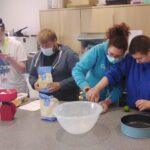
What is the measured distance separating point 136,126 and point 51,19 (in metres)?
2.81

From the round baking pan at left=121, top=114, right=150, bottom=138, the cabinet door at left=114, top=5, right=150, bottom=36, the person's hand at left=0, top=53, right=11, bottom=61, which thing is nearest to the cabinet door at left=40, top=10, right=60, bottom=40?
the cabinet door at left=114, top=5, right=150, bottom=36

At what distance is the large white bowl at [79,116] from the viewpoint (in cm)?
140

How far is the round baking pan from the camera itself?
1.39 m

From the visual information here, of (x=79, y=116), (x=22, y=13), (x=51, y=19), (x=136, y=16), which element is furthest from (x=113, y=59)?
(x=22, y=13)

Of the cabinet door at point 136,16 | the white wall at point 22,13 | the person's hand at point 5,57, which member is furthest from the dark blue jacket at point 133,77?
the white wall at point 22,13

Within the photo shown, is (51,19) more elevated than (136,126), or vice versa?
(51,19)

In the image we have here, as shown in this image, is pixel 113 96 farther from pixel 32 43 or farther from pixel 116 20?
pixel 32 43

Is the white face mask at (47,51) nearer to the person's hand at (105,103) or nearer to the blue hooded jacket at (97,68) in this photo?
the blue hooded jacket at (97,68)

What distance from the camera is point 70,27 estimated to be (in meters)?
3.91

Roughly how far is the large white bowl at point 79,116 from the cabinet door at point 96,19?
7.23 feet

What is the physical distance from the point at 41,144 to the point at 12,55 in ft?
3.86

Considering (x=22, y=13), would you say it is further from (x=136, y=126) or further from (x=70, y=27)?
(x=136, y=126)

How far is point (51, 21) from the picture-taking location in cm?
402

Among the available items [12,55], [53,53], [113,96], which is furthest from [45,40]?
[113,96]
